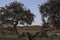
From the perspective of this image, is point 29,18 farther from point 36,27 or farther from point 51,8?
point 36,27

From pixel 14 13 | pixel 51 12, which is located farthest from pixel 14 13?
pixel 51 12

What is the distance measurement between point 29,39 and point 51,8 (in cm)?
2434

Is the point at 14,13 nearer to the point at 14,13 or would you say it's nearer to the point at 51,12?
the point at 14,13

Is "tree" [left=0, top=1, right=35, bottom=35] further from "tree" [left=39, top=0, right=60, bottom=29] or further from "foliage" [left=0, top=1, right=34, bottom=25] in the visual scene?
"tree" [left=39, top=0, right=60, bottom=29]

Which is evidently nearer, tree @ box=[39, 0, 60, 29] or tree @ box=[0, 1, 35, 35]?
tree @ box=[39, 0, 60, 29]

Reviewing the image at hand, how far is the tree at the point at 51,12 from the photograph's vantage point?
31.9 metres

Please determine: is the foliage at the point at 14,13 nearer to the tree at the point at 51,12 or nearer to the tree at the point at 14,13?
the tree at the point at 14,13

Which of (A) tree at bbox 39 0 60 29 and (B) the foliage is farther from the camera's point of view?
(B) the foliage

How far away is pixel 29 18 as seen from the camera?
4919 centimetres

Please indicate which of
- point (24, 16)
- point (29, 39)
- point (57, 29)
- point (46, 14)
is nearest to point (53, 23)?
point (57, 29)

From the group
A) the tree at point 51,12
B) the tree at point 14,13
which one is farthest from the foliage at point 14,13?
the tree at point 51,12

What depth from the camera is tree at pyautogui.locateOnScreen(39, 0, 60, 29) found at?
31947 millimetres

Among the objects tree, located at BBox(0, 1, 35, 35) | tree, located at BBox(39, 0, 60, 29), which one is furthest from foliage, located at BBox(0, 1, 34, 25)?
tree, located at BBox(39, 0, 60, 29)

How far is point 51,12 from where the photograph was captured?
114 ft
